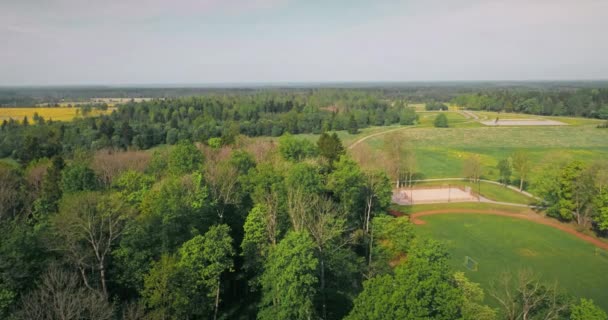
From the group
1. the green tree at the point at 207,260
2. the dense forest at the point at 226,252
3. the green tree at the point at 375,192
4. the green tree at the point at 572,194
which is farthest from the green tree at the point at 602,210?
the green tree at the point at 207,260

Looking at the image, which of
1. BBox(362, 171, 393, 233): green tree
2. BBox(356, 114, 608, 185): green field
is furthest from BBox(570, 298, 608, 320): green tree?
BBox(356, 114, 608, 185): green field

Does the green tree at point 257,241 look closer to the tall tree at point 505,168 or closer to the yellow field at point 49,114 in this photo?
the tall tree at point 505,168

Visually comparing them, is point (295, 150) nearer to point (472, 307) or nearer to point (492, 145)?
point (472, 307)

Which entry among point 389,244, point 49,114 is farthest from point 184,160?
point 49,114

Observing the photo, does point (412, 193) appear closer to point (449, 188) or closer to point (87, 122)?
point (449, 188)

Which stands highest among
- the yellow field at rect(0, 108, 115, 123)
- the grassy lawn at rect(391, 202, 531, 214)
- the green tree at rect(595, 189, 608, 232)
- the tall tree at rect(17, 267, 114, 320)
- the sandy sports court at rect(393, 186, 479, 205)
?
the yellow field at rect(0, 108, 115, 123)

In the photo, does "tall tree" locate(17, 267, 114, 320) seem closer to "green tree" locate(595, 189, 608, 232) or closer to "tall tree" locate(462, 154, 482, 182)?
"green tree" locate(595, 189, 608, 232)

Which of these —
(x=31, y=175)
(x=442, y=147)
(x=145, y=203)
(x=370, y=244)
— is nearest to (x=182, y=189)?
(x=145, y=203)
